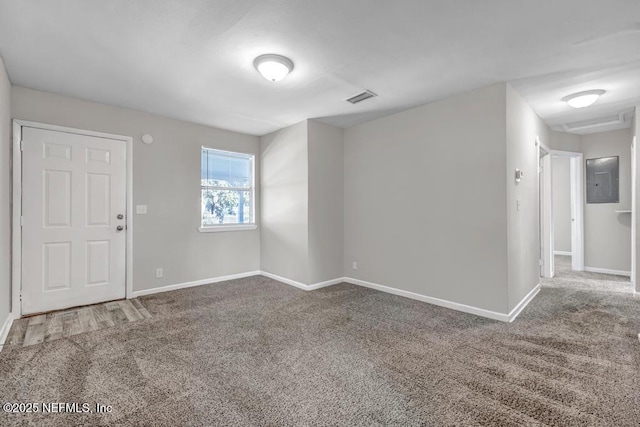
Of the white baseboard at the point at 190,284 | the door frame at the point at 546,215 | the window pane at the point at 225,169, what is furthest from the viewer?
the door frame at the point at 546,215

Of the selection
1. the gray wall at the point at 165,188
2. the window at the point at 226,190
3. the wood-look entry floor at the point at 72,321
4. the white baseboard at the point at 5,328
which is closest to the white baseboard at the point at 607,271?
the window at the point at 226,190

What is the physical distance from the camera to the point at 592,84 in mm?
3066

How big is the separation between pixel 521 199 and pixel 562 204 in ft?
16.4

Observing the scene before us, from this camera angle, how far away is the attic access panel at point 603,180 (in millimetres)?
4992

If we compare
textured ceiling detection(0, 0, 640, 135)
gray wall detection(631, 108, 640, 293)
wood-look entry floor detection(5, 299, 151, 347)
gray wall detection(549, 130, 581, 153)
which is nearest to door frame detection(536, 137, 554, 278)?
gray wall detection(549, 130, 581, 153)

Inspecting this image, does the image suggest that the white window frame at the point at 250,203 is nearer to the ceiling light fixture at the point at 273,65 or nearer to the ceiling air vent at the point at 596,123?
the ceiling light fixture at the point at 273,65

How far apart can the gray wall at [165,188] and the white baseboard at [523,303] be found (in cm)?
389

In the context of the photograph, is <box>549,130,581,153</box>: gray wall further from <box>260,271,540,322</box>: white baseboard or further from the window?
the window

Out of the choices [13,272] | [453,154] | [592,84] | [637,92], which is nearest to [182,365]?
[13,272]

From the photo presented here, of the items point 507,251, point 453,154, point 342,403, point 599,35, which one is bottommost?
point 342,403

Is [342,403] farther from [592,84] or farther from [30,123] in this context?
[30,123]

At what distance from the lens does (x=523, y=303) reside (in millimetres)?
3469

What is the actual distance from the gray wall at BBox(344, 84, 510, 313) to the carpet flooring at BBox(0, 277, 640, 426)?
531 mm

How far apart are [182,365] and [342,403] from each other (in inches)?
49.0
